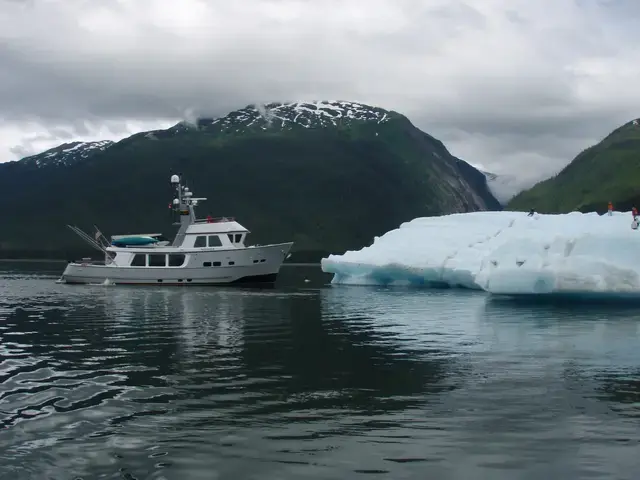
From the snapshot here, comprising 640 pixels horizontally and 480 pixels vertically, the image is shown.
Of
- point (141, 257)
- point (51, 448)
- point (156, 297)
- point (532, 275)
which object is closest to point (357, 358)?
point (51, 448)

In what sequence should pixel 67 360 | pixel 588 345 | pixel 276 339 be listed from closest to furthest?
pixel 67 360, pixel 588 345, pixel 276 339

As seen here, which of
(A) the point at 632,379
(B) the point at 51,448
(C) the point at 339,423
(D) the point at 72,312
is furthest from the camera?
(D) the point at 72,312

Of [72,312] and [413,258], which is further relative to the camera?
[413,258]

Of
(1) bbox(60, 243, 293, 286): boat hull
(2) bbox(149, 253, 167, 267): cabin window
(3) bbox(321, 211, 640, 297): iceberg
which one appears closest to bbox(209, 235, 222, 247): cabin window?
(1) bbox(60, 243, 293, 286): boat hull

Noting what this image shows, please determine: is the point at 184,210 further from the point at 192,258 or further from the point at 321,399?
the point at 321,399

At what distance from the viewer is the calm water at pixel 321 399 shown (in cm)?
1236

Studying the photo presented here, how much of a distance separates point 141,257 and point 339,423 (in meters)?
52.8

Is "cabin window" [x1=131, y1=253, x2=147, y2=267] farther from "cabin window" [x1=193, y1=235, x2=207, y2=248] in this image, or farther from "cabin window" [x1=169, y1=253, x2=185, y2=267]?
"cabin window" [x1=193, y1=235, x2=207, y2=248]

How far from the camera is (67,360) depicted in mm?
23031

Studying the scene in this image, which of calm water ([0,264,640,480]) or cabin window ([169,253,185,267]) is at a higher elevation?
cabin window ([169,253,185,267])

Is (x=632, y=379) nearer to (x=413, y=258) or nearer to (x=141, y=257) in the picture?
(x=413, y=258)

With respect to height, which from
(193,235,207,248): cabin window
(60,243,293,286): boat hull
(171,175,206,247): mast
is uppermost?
(171,175,206,247): mast

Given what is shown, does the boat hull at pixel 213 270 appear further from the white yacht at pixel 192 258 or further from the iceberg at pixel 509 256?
the iceberg at pixel 509 256

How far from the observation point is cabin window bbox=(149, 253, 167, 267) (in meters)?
64.1
